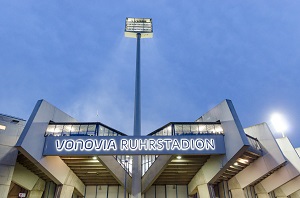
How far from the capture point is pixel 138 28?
3791 cm

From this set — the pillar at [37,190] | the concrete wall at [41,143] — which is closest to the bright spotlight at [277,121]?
the concrete wall at [41,143]

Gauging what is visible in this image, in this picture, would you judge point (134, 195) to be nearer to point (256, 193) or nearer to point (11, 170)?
point (11, 170)

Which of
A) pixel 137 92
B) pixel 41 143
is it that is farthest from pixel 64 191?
pixel 137 92

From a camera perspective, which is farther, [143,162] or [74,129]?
[143,162]

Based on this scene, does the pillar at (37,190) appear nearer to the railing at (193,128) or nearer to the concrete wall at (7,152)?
the concrete wall at (7,152)

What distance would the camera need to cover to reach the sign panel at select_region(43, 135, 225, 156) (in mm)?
19688

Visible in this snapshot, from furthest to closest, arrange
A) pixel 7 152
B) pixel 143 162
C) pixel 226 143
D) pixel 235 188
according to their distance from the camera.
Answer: pixel 143 162, pixel 235 188, pixel 7 152, pixel 226 143

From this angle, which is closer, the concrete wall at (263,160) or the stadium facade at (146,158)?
the stadium facade at (146,158)

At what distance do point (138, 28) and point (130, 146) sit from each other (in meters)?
23.5

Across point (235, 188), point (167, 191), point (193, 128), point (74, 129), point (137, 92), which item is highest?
point (137, 92)

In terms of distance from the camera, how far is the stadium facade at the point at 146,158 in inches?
778

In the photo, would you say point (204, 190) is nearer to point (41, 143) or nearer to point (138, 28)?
point (41, 143)

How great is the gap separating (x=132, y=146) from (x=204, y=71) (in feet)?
565

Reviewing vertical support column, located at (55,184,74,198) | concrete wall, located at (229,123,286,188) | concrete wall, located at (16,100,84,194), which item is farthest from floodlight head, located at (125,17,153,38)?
vertical support column, located at (55,184,74,198)
